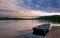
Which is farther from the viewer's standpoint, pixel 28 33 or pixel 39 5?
pixel 28 33

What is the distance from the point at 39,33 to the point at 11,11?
685 millimetres

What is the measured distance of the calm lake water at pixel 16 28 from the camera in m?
2.32

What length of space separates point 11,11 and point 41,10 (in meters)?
0.55

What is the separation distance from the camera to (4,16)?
7.34 ft

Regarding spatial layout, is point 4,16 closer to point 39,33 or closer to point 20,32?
point 20,32

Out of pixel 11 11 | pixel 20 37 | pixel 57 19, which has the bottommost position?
pixel 20 37

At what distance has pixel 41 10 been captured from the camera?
2350 millimetres

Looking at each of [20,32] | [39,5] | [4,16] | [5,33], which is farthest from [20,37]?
[39,5]

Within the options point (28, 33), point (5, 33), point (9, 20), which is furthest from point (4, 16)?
point (28, 33)

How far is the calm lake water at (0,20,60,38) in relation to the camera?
232cm

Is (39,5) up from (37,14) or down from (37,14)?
up

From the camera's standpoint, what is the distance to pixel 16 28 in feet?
7.88

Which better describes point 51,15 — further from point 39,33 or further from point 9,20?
point 9,20

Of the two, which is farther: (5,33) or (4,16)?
(5,33)
